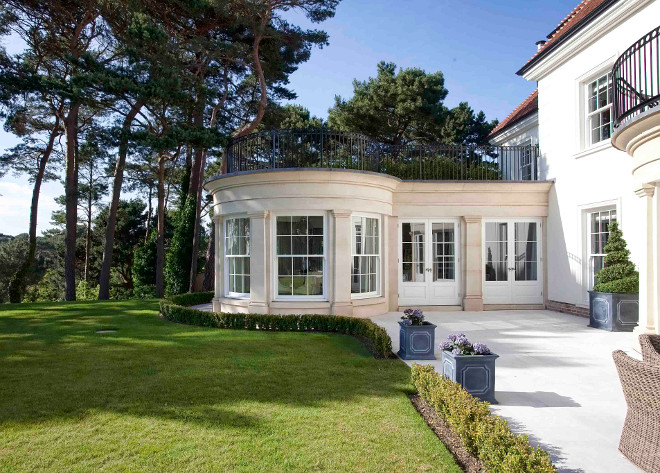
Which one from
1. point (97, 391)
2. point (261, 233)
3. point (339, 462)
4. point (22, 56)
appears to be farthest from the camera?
point (22, 56)

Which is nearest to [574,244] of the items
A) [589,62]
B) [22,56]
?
[589,62]

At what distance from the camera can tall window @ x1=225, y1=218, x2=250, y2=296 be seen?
12641 millimetres

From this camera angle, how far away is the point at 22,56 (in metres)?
20.6

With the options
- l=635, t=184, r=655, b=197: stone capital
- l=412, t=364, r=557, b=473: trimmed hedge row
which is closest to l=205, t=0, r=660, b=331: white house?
l=635, t=184, r=655, b=197: stone capital

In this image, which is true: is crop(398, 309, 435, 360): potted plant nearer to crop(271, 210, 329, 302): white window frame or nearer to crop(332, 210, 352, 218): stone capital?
crop(271, 210, 329, 302): white window frame

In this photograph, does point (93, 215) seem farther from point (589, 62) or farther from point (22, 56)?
point (589, 62)

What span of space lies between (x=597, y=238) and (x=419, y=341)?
294 inches

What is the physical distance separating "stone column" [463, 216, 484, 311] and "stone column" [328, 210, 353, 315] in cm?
412

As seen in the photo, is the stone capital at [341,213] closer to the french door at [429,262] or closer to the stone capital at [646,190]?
the french door at [429,262]

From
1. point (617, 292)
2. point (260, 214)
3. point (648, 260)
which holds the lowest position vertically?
point (617, 292)

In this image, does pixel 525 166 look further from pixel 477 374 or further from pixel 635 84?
pixel 477 374

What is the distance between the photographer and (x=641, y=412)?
3.70 meters

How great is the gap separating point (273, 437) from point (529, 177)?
14101 mm

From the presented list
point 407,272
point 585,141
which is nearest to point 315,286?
point 407,272
